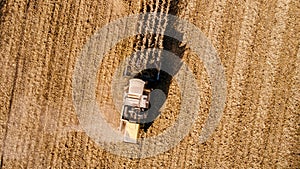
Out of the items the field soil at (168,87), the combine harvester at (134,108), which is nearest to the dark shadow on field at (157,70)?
the field soil at (168,87)

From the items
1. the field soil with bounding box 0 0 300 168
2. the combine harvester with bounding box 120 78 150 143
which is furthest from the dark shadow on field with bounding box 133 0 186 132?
the combine harvester with bounding box 120 78 150 143

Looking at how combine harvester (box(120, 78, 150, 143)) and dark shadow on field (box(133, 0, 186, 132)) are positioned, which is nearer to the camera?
combine harvester (box(120, 78, 150, 143))

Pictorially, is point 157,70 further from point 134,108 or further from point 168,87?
point 134,108

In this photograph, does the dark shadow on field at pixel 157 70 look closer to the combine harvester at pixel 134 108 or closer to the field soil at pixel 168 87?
the field soil at pixel 168 87

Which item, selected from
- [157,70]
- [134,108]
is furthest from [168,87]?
[134,108]

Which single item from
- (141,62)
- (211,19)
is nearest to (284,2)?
(211,19)

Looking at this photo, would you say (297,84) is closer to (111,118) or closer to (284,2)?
(284,2)

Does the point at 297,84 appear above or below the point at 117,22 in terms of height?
below

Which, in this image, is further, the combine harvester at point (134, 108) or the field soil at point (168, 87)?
the field soil at point (168, 87)

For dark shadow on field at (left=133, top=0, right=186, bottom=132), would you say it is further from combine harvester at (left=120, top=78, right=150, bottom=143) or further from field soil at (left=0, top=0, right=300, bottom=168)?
combine harvester at (left=120, top=78, right=150, bottom=143)
